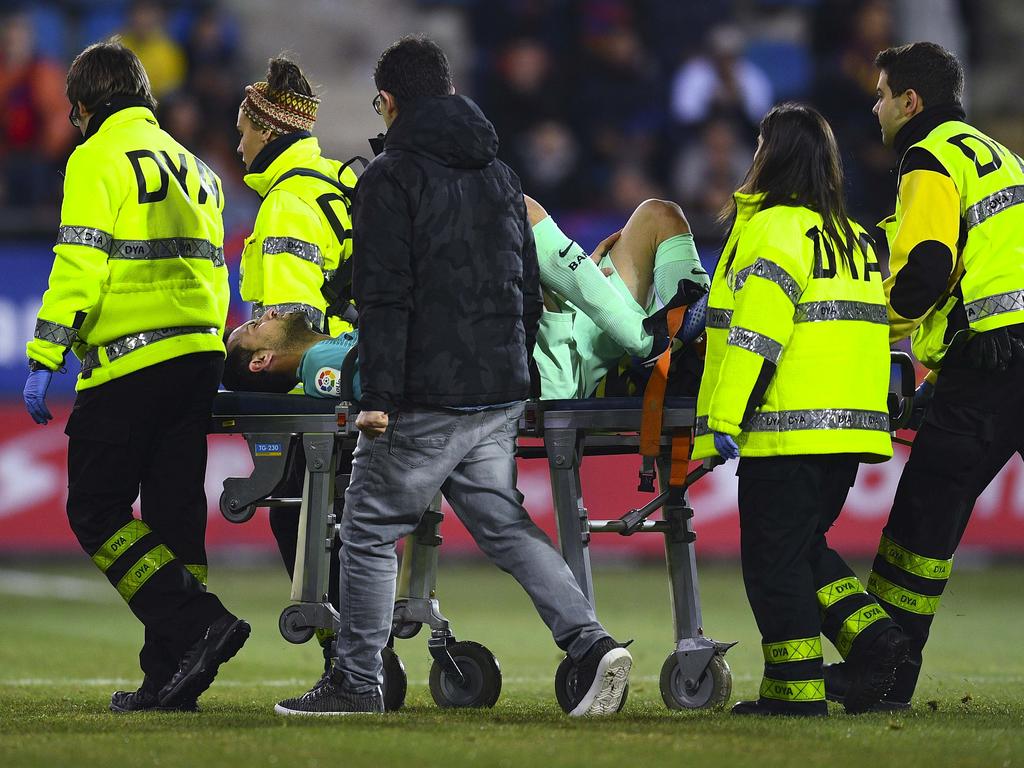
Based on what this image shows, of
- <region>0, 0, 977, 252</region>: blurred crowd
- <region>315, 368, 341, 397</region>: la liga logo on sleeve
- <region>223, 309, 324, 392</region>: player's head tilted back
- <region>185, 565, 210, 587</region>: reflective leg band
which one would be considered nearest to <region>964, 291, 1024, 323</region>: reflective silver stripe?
<region>315, 368, 341, 397</region>: la liga logo on sleeve

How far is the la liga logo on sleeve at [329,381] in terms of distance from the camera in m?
5.82

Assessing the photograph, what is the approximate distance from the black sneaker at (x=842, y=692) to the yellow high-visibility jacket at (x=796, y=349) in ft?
2.54

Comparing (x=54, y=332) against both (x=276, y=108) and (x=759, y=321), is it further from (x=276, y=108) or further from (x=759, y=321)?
(x=759, y=321)

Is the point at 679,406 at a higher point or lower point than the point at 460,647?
higher

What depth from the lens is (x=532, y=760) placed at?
442 centimetres

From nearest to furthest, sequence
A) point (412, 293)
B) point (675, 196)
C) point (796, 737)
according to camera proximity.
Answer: point (796, 737), point (412, 293), point (675, 196)

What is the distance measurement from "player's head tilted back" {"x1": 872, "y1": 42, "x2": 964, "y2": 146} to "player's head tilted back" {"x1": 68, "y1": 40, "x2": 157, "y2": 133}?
256 cm

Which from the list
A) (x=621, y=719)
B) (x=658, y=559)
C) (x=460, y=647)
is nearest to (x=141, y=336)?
(x=460, y=647)

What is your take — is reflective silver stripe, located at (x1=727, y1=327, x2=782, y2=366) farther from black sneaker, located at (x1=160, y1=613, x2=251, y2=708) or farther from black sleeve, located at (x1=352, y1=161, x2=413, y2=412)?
black sneaker, located at (x1=160, y1=613, x2=251, y2=708)

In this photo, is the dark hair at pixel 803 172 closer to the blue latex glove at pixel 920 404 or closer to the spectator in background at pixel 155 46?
the blue latex glove at pixel 920 404

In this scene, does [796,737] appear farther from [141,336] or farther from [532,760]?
[141,336]

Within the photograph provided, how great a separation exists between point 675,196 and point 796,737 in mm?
10864

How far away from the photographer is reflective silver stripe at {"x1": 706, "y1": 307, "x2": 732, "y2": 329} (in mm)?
5488

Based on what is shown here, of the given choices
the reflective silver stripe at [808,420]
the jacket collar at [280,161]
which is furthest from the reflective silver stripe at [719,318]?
the jacket collar at [280,161]
